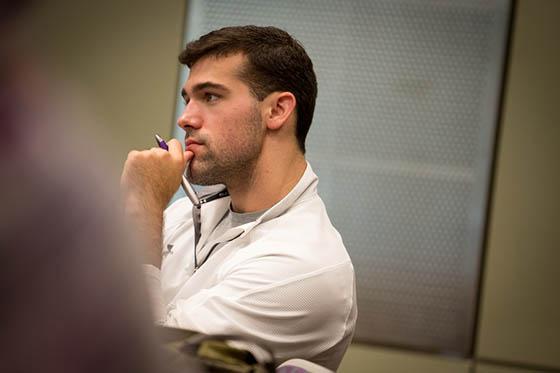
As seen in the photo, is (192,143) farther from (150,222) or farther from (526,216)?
(526,216)

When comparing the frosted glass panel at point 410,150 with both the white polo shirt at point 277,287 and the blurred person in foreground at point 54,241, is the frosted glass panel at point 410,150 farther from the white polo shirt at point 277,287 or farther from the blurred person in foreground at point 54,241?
the blurred person in foreground at point 54,241

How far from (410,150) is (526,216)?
0.42 meters

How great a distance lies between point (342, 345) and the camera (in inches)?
53.9

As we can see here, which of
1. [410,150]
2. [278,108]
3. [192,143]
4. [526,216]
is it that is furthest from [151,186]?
[526,216]

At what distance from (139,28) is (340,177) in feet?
2.79

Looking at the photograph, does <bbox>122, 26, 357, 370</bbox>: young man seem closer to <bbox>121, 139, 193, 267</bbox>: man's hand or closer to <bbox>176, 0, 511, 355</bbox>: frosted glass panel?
<bbox>121, 139, 193, 267</bbox>: man's hand

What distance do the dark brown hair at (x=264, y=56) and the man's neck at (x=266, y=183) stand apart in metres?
0.08

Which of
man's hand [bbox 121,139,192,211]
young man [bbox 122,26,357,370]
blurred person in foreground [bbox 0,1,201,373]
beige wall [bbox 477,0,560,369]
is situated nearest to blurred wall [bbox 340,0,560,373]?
beige wall [bbox 477,0,560,369]

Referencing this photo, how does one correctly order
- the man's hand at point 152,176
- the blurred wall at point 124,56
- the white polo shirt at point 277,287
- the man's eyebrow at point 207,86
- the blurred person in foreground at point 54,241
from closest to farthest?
the blurred person in foreground at point 54,241 → the white polo shirt at point 277,287 → the man's hand at point 152,176 → the man's eyebrow at point 207,86 → the blurred wall at point 124,56

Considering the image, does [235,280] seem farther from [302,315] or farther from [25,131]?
[25,131]

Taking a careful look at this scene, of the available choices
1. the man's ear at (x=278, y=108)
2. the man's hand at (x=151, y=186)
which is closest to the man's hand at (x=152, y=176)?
the man's hand at (x=151, y=186)

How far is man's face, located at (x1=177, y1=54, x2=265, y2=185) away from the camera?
62.0 inches

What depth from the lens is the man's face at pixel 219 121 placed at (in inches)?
62.0

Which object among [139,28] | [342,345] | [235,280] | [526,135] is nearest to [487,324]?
[526,135]
